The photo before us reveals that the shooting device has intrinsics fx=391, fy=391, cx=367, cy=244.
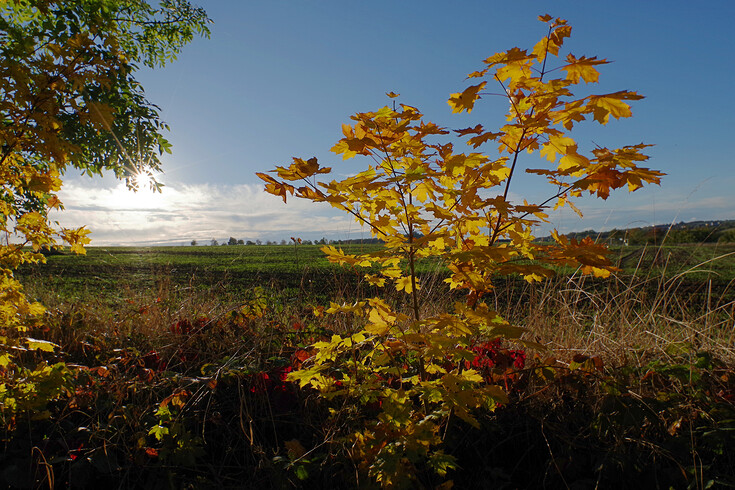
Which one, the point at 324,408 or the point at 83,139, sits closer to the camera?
the point at 324,408

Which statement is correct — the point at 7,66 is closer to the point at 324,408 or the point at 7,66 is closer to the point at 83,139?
the point at 324,408

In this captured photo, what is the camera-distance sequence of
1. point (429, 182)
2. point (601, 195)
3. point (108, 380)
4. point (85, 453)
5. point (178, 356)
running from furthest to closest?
1. point (178, 356)
2. point (108, 380)
3. point (85, 453)
4. point (429, 182)
5. point (601, 195)

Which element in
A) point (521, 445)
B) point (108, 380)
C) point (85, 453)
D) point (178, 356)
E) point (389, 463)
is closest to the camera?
point (389, 463)

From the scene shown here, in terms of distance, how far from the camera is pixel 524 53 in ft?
4.67

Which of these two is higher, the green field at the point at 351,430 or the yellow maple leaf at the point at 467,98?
the yellow maple leaf at the point at 467,98

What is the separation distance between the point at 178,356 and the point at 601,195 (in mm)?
2611

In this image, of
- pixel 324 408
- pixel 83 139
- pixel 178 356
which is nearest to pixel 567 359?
pixel 324 408

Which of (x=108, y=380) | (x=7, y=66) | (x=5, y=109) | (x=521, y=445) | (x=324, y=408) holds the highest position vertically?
(x=7, y=66)

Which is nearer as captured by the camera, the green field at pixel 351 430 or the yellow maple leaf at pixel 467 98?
the yellow maple leaf at pixel 467 98

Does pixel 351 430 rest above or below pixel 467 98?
below

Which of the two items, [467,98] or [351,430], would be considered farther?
[351,430]

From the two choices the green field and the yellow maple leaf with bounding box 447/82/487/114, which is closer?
the yellow maple leaf with bounding box 447/82/487/114

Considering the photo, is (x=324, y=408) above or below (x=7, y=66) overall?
below

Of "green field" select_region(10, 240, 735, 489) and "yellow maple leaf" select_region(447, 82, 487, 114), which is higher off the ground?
"yellow maple leaf" select_region(447, 82, 487, 114)
